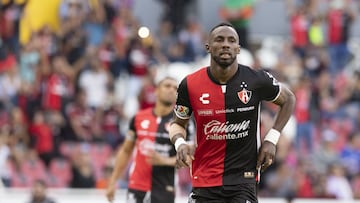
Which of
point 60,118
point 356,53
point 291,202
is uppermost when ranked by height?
point 356,53

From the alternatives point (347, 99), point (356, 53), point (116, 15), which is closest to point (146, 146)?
point (116, 15)

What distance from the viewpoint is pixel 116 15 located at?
72.6ft

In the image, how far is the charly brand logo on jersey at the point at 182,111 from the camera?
32.4ft

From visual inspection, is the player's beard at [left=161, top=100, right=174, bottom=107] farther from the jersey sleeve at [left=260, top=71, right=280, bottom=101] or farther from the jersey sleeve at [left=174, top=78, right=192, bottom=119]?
the jersey sleeve at [left=260, top=71, right=280, bottom=101]

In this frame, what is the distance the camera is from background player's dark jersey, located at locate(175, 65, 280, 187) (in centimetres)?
972

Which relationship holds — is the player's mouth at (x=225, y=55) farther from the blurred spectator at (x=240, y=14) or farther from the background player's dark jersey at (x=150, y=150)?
the blurred spectator at (x=240, y=14)

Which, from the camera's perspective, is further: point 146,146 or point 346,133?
point 346,133

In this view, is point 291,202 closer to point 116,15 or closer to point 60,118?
point 60,118

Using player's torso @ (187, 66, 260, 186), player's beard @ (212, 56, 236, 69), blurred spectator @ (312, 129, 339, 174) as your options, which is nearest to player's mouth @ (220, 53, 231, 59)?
player's beard @ (212, 56, 236, 69)

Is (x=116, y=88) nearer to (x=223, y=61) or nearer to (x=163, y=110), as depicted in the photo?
(x=163, y=110)

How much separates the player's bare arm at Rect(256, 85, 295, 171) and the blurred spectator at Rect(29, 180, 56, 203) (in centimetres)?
785

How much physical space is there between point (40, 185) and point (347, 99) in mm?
8490

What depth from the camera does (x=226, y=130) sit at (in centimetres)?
971

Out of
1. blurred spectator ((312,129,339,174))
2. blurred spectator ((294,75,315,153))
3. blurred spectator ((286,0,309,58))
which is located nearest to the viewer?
blurred spectator ((312,129,339,174))
